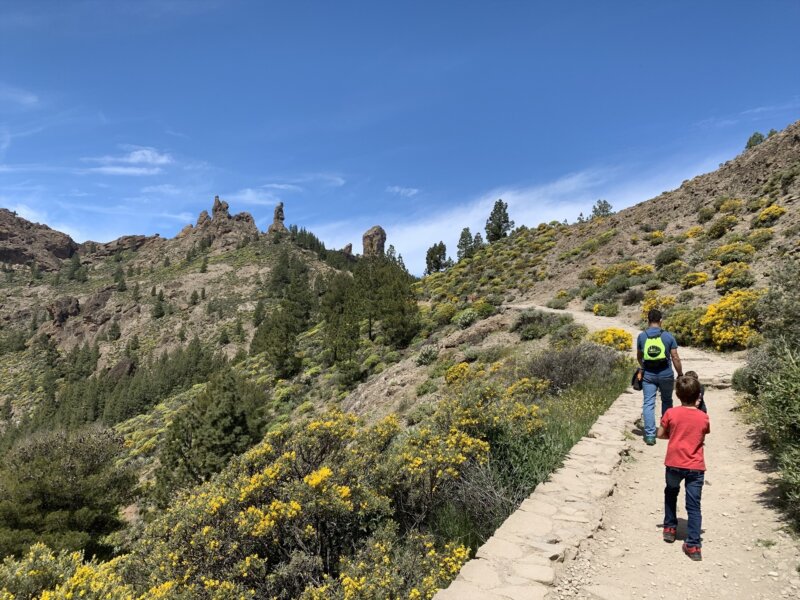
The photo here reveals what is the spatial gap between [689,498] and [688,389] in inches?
45.1

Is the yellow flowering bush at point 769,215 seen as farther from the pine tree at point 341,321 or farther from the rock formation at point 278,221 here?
the rock formation at point 278,221

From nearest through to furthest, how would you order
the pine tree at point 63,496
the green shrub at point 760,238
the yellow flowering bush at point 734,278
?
the pine tree at point 63,496 → the yellow flowering bush at point 734,278 → the green shrub at point 760,238

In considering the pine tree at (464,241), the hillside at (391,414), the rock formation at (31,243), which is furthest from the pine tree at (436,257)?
the rock formation at (31,243)

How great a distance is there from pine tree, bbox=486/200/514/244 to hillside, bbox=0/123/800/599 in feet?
45.1

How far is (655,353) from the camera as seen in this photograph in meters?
6.99

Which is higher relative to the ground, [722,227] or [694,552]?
[722,227]

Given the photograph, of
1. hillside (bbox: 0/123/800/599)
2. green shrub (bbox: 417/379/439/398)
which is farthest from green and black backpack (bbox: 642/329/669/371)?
green shrub (bbox: 417/379/439/398)

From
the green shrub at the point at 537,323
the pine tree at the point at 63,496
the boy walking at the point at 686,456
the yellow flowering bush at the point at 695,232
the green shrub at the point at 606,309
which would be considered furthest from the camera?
the yellow flowering bush at the point at 695,232

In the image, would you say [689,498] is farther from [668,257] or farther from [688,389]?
[668,257]

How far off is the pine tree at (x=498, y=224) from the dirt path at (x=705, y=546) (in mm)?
Answer: 64066

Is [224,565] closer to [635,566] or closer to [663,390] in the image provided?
[635,566]

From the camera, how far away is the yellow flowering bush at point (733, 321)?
41.6ft

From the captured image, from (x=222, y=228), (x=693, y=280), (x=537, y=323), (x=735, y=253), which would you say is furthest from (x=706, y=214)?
(x=222, y=228)

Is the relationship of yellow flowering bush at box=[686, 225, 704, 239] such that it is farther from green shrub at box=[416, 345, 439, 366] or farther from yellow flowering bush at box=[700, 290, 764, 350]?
green shrub at box=[416, 345, 439, 366]
